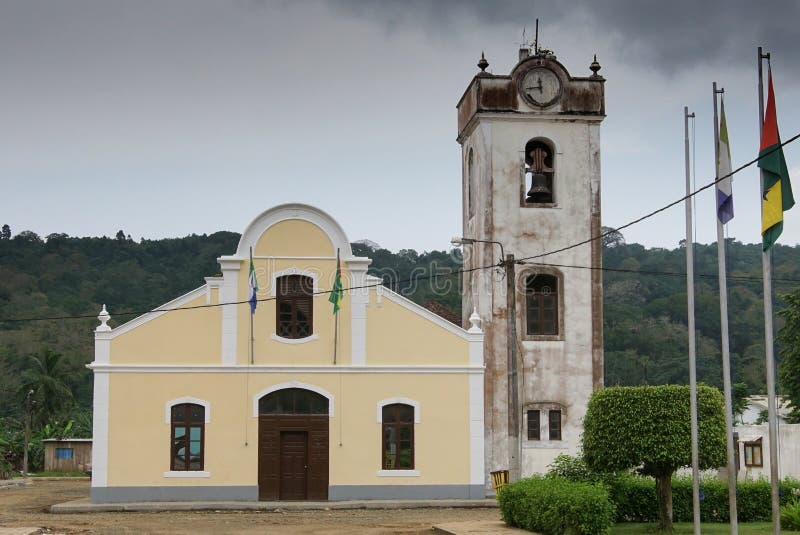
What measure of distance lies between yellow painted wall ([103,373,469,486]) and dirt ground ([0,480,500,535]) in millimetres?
1766

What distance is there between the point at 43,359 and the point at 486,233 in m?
36.6

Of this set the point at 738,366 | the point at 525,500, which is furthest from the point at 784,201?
the point at 738,366

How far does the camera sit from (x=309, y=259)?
34.7m

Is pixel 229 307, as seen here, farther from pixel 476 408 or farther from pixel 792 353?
pixel 792 353

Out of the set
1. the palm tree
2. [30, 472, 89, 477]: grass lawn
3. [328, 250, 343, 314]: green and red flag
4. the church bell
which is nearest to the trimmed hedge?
[328, 250, 343, 314]: green and red flag

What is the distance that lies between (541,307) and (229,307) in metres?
9.64

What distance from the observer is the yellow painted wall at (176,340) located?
34.0 meters

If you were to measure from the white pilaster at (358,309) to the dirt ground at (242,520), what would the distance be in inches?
179

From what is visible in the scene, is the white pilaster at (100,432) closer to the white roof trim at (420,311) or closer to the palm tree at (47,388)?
the white roof trim at (420,311)

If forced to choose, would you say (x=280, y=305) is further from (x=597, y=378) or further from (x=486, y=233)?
(x=597, y=378)

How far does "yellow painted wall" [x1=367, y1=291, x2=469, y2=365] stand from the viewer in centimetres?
3478

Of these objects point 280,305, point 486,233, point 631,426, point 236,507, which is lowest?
point 236,507

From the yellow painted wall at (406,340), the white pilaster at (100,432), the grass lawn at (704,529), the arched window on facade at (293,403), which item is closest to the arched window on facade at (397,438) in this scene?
the yellow painted wall at (406,340)

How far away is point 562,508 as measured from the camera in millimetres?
22547
